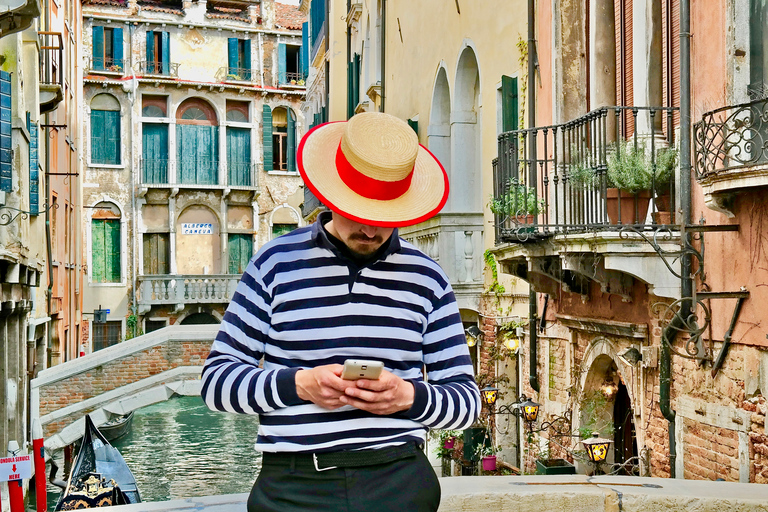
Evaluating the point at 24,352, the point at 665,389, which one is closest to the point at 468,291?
the point at 665,389

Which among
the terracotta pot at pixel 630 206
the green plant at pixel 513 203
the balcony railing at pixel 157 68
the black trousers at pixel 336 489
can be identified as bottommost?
the black trousers at pixel 336 489

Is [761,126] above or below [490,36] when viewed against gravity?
below

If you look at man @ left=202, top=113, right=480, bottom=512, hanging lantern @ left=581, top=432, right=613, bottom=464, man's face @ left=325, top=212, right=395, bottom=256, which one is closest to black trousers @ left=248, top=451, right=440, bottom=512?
man @ left=202, top=113, right=480, bottom=512

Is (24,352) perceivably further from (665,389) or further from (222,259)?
(222,259)

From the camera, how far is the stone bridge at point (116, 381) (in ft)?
47.3

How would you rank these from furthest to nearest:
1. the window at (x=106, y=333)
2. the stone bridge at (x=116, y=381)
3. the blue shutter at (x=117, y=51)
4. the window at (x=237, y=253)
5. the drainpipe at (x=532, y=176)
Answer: the window at (x=237, y=253), the blue shutter at (x=117, y=51), the window at (x=106, y=333), the stone bridge at (x=116, y=381), the drainpipe at (x=532, y=176)

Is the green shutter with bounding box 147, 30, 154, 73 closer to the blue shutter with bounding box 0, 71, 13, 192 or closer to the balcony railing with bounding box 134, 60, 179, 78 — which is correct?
the balcony railing with bounding box 134, 60, 179, 78

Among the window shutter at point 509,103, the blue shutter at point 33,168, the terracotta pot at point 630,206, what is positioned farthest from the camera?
the blue shutter at point 33,168

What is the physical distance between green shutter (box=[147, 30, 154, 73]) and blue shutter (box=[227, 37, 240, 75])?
78.5 inches

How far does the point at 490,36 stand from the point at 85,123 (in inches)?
680

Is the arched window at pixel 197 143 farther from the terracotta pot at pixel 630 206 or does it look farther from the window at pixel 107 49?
the terracotta pot at pixel 630 206

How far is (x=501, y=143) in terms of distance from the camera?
24.6ft

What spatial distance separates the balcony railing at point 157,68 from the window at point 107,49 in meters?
0.47

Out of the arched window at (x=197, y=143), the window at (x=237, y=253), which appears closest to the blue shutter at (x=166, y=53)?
the arched window at (x=197, y=143)
